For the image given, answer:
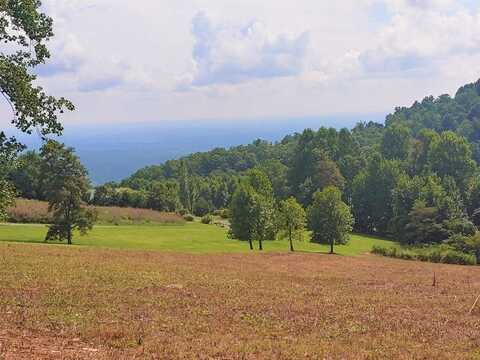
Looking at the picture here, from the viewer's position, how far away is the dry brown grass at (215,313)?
52.3 ft

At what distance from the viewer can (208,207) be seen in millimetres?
144000

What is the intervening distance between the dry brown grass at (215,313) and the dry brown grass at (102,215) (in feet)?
130

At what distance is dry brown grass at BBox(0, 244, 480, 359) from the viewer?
16.0m

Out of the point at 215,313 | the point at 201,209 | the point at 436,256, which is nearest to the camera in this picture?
the point at 215,313

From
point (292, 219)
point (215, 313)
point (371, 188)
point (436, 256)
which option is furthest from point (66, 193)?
point (371, 188)

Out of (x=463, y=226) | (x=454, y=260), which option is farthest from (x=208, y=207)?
(x=454, y=260)

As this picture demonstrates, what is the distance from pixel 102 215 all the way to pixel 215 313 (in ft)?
242

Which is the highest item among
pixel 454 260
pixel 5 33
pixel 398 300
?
pixel 5 33

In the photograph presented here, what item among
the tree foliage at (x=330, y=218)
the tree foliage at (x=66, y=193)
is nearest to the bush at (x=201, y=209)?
the tree foliage at (x=330, y=218)

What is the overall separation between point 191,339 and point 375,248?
6973 centimetres

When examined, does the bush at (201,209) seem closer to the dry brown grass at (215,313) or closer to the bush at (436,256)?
the bush at (436,256)

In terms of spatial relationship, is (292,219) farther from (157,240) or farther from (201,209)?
(201,209)

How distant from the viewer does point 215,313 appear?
2209 centimetres

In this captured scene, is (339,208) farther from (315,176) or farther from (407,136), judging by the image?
(407,136)
